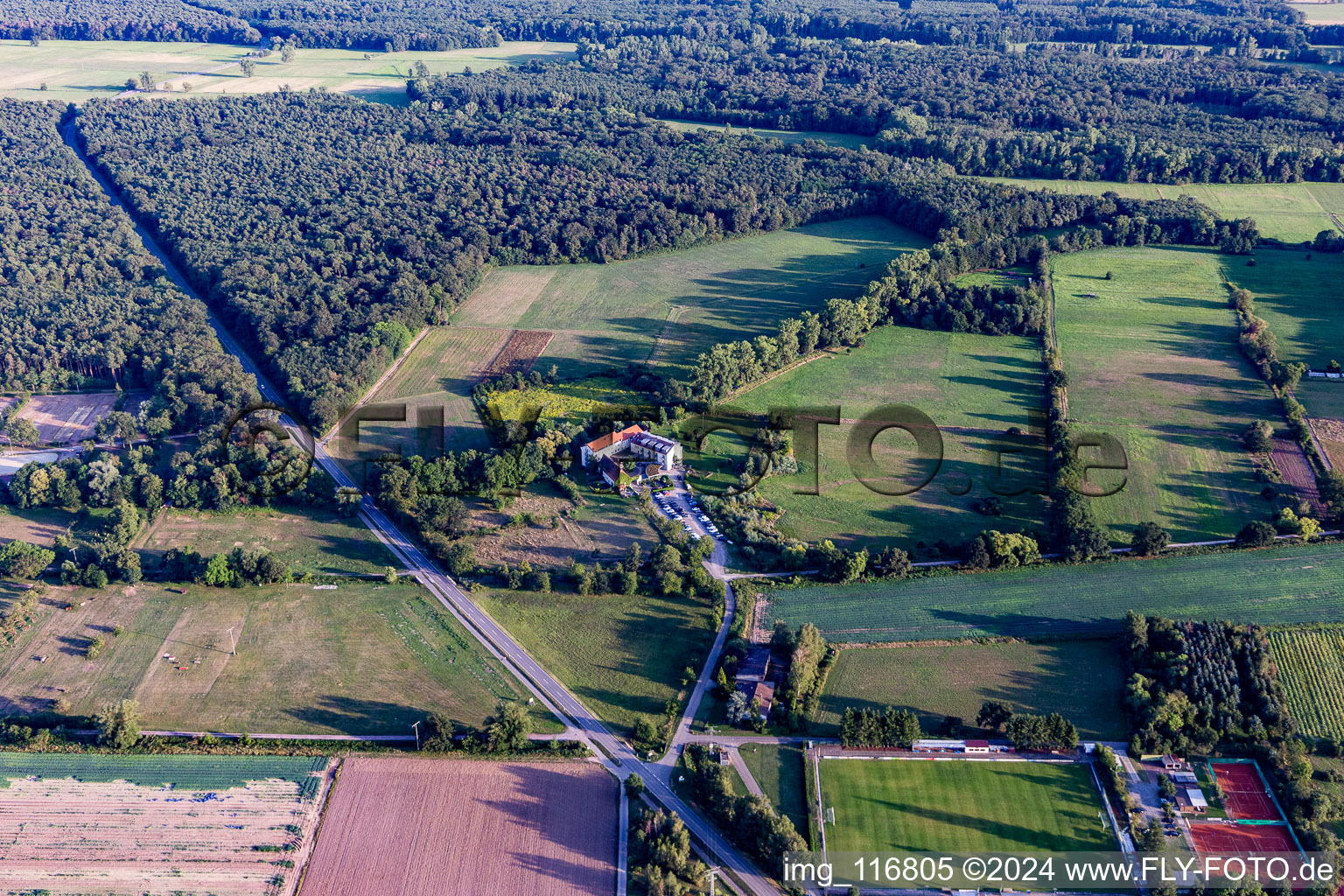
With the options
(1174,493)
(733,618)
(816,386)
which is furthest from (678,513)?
(1174,493)

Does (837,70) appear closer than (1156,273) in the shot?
No

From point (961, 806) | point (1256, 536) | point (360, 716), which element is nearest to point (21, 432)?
point (360, 716)

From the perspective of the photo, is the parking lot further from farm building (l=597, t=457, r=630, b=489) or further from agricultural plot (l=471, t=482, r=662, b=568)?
farm building (l=597, t=457, r=630, b=489)

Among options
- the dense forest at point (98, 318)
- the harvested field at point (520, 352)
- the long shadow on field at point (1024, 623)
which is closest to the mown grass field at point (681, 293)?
the harvested field at point (520, 352)

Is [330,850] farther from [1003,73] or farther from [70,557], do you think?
[1003,73]

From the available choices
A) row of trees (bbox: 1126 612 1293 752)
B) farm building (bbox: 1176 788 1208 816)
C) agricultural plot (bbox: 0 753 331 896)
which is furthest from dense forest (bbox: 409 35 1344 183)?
agricultural plot (bbox: 0 753 331 896)

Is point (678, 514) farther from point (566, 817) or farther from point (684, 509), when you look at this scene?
point (566, 817)
